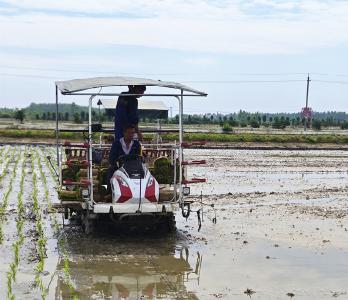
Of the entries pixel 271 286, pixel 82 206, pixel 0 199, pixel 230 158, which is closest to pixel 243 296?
pixel 271 286

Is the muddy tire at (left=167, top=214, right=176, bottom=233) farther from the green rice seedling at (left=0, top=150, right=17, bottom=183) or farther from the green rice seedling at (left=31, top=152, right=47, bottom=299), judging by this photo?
the green rice seedling at (left=0, top=150, right=17, bottom=183)

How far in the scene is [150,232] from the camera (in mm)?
10898

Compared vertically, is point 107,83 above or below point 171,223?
above

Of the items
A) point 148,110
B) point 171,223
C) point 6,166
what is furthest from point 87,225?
point 6,166

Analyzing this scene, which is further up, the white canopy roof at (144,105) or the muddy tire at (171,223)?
the white canopy roof at (144,105)

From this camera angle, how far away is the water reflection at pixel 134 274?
732cm

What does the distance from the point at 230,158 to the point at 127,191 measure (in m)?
21.4

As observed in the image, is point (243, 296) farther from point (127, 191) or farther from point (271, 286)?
point (127, 191)

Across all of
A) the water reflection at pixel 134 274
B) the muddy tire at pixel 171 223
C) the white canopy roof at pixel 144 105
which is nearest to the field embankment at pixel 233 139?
the white canopy roof at pixel 144 105

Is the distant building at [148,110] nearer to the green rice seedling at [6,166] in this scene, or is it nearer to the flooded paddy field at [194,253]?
the flooded paddy field at [194,253]

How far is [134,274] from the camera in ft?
26.9

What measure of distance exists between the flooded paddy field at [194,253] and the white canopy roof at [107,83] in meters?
2.43

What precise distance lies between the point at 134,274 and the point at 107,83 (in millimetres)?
3240

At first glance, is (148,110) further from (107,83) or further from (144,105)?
(107,83)
